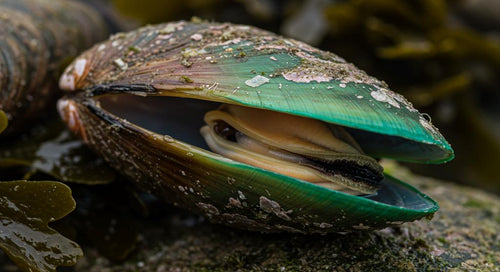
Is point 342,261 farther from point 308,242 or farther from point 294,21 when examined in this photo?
point 294,21

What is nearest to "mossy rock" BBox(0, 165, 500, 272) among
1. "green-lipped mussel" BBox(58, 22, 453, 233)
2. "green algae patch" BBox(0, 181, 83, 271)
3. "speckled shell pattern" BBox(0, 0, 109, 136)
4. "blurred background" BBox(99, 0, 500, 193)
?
"green-lipped mussel" BBox(58, 22, 453, 233)

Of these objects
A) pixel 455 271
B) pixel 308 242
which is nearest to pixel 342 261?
pixel 308 242

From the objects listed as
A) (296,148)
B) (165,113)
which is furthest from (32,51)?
(296,148)

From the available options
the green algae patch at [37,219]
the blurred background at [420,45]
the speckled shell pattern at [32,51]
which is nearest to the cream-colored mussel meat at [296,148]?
the green algae patch at [37,219]

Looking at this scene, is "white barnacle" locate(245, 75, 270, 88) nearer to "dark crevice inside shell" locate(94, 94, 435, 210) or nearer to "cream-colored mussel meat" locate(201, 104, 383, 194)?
"cream-colored mussel meat" locate(201, 104, 383, 194)

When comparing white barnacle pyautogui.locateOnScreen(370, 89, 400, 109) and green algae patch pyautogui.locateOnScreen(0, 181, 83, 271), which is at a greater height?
white barnacle pyautogui.locateOnScreen(370, 89, 400, 109)
